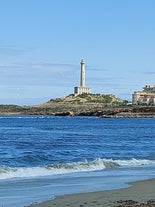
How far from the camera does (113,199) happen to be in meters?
16.1

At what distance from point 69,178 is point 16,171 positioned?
3.14 metres

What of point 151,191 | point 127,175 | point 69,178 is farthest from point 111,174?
point 151,191

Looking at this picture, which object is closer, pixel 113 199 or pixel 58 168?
pixel 113 199

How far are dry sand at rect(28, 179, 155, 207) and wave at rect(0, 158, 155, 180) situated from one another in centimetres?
643

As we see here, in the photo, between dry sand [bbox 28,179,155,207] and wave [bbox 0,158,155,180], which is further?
wave [bbox 0,158,155,180]

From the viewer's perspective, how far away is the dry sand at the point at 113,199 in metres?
15.0

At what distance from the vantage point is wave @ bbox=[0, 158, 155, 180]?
24303 millimetres

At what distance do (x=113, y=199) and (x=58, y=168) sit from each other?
11.8 metres

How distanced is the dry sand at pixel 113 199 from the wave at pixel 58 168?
6.43 m

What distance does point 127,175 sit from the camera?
80.3 ft

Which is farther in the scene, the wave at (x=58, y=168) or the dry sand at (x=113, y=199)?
the wave at (x=58, y=168)

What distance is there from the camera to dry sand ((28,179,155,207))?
590 inches

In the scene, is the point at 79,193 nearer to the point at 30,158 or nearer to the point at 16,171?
the point at 16,171

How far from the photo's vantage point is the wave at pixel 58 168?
24.3m
